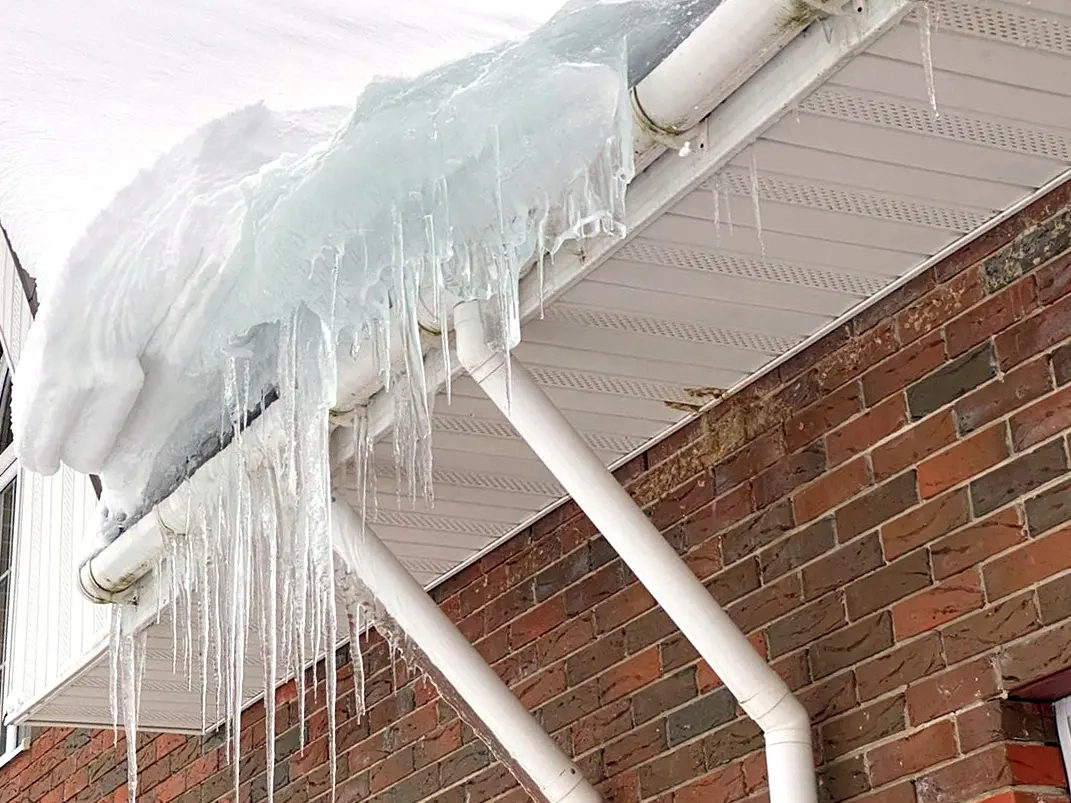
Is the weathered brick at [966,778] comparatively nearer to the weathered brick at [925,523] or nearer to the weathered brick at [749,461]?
the weathered brick at [925,523]

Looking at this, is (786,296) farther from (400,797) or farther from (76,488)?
(76,488)

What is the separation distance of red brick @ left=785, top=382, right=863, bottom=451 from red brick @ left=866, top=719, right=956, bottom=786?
0.57 m

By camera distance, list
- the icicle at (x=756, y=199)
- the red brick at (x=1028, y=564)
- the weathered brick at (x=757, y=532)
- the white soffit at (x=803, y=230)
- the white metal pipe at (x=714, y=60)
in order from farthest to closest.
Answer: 1. the weathered brick at (x=757, y=532)
2. the red brick at (x=1028, y=564)
3. the icicle at (x=756, y=199)
4. the white soffit at (x=803, y=230)
5. the white metal pipe at (x=714, y=60)

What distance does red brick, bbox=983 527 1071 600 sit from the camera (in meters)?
2.30

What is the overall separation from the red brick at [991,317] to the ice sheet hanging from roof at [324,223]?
0.69m

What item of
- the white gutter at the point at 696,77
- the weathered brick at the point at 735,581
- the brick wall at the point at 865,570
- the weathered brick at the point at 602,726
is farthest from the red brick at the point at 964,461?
the weathered brick at the point at 602,726

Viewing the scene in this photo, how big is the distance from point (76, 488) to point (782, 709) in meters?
2.49

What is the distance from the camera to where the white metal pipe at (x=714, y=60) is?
187cm

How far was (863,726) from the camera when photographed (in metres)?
2.58

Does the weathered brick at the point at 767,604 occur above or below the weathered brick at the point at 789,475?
below

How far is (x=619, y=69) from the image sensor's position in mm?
2020

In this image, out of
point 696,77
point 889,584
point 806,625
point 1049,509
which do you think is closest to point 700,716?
point 806,625

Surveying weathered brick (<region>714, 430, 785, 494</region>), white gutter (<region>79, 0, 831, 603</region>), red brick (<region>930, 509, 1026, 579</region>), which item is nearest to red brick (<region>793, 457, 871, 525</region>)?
weathered brick (<region>714, 430, 785, 494</region>)

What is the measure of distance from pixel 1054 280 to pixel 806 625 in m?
0.75
